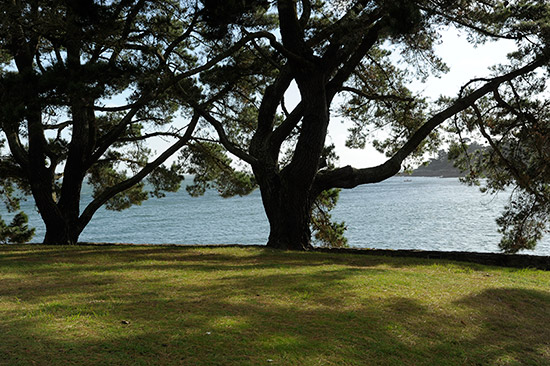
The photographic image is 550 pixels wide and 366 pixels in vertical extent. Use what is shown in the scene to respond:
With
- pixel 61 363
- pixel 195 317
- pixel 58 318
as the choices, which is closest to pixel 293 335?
pixel 195 317

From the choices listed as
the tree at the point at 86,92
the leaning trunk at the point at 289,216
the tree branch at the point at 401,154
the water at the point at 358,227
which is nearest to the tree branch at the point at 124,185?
the tree at the point at 86,92

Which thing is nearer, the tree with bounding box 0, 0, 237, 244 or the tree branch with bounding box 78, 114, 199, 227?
Result: the tree with bounding box 0, 0, 237, 244

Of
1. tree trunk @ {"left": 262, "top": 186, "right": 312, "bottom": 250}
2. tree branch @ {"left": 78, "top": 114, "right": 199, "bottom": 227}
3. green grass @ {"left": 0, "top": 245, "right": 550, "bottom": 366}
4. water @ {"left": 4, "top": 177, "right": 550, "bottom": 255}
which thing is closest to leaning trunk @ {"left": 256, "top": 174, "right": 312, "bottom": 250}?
tree trunk @ {"left": 262, "top": 186, "right": 312, "bottom": 250}

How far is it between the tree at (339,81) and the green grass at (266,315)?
11.0 feet

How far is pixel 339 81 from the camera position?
10.5 metres

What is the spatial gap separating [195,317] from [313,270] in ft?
9.29

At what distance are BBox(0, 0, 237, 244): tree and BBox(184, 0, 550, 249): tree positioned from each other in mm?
1520

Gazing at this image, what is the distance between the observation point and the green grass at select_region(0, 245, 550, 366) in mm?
3396

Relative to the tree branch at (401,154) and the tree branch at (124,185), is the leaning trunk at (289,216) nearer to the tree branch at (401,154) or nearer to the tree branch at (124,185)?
the tree branch at (401,154)

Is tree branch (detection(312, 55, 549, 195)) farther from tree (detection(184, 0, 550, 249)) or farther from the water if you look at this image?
the water

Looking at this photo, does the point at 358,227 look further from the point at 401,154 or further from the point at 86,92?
the point at 86,92

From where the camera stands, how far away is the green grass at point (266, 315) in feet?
11.1

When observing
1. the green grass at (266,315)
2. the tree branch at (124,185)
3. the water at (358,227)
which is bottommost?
the water at (358,227)

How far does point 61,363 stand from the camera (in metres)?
3.09
